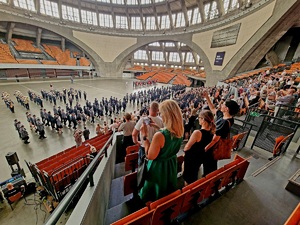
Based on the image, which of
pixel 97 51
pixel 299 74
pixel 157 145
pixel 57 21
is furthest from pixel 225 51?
pixel 57 21

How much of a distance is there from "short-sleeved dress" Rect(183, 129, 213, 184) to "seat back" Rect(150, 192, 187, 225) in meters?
0.44

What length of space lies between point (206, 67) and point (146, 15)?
57.9 ft

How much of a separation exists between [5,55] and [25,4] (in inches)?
361

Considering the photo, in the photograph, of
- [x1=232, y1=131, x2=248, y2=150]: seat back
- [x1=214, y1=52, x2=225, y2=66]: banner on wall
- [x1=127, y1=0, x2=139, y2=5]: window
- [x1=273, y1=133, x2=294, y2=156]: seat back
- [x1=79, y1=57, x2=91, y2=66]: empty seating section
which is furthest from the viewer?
[x1=79, y1=57, x2=91, y2=66]: empty seating section

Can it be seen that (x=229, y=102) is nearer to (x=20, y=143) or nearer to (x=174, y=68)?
(x=20, y=143)

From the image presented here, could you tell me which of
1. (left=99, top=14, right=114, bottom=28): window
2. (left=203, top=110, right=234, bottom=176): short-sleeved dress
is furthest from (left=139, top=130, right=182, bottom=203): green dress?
(left=99, top=14, right=114, bottom=28): window

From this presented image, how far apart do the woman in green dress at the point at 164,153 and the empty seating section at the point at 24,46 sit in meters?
32.7

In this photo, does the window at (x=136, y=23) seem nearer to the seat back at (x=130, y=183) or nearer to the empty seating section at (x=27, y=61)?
the empty seating section at (x=27, y=61)

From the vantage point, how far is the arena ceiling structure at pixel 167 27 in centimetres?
1501

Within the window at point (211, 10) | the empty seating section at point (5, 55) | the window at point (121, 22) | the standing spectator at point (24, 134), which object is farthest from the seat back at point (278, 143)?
the window at point (121, 22)

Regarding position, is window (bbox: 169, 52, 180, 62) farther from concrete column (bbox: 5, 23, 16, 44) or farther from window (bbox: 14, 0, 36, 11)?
concrete column (bbox: 5, 23, 16, 44)

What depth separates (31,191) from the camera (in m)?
4.08

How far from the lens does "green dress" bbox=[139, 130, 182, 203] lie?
1.44 m

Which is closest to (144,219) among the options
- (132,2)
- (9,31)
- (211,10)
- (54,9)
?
(211,10)
